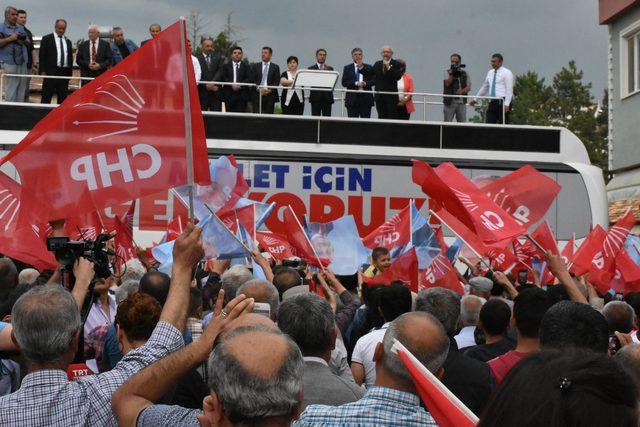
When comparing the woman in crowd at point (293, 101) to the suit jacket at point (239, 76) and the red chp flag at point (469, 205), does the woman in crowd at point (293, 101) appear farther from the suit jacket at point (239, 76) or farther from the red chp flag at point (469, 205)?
the red chp flag at point (469, 205)

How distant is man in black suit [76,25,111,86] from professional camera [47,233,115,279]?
1390cm

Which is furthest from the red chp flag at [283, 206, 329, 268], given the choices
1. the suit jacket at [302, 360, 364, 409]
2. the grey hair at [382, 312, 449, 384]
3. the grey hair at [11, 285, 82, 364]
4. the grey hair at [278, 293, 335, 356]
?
the grey hair at [11, 285, 82, 364]

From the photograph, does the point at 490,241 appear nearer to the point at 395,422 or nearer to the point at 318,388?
the point at 318,388

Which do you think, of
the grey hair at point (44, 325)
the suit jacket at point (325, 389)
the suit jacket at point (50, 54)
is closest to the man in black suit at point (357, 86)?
the suit jacket at point (50, 54)

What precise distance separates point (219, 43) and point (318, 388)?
182ft

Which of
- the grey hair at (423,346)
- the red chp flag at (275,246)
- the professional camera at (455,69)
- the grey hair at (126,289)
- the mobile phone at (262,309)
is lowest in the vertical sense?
the red chp flag at (275,246)

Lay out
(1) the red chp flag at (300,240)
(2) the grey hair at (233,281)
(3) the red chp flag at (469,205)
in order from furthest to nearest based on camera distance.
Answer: (1) the red chp flag at (300,240)
(3) the red chp flag at (469,205)
(2) the grey hair at (233,281)

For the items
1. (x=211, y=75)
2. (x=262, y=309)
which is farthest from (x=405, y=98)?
(x=262, y=309)

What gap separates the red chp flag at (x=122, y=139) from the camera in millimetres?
5887

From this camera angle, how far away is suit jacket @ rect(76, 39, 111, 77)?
738 inches

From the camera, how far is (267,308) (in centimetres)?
530

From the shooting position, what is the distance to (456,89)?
70.6ft

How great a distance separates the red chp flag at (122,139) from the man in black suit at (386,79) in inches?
560

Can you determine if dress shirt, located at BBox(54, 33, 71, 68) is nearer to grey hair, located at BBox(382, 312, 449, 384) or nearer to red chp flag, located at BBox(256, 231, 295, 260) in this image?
red chp flag, located at BBox(256, 231, 295, 260)
